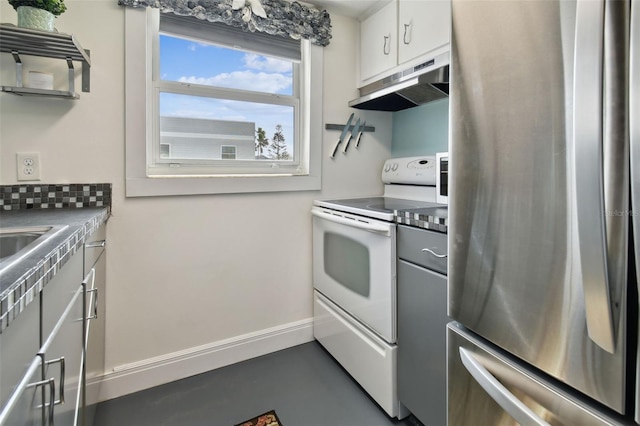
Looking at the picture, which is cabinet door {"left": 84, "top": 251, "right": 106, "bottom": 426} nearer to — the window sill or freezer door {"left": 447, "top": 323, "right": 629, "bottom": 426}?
the window sill

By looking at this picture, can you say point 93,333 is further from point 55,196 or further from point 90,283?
point 55,196

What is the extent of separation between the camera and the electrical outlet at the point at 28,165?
140 centimetres

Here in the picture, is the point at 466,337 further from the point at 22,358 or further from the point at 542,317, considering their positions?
the point at 22,358

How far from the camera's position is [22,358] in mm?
511

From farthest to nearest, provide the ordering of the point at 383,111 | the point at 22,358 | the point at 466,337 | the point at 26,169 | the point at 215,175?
1. the point at 383,111
2. the point at 215,175
3. the point at 26,169
4. the point at 466,337
5. the point at 22,358

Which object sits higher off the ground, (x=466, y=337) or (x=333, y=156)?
(x=333, y=156)

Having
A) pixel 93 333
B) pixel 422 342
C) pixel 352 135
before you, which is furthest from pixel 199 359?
pixel 352 135

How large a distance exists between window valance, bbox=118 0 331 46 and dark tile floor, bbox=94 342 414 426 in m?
1.90

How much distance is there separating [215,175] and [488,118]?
4.84 ft

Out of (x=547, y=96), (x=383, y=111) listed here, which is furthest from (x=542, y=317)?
(x=383, y=111)

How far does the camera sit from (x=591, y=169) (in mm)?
568

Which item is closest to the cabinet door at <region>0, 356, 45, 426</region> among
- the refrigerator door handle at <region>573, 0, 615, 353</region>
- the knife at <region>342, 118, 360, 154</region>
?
the refrigerator door handle at <region>573, 0, 615, 353</region>

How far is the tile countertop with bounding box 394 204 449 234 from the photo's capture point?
1.14m

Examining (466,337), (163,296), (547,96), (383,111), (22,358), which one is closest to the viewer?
(22,358)
